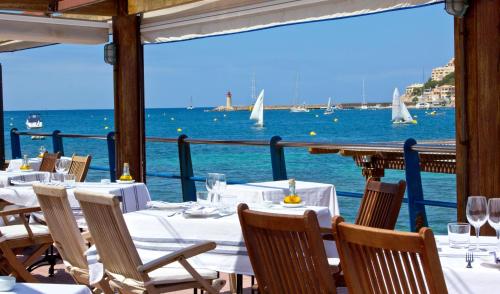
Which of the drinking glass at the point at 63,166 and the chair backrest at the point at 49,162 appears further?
the chair backrest at the point at 49,162

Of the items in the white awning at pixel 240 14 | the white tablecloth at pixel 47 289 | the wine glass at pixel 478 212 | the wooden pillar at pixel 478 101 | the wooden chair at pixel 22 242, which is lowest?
the wooden chair at pixel 22 242

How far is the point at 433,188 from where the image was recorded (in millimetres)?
Result: 37344

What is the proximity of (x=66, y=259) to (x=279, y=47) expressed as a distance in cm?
5530

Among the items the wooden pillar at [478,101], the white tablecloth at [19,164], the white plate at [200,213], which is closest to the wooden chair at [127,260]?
the white plate at [200,213]

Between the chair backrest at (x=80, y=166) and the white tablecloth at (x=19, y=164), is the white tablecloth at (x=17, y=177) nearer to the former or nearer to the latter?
the chair backrest at (x=80, y=166)

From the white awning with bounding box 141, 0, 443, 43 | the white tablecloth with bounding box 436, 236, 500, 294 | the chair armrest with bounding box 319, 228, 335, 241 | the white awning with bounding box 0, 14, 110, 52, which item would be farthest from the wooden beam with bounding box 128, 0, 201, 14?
the white tablecloth with bounding box 436, 236, 500, 294

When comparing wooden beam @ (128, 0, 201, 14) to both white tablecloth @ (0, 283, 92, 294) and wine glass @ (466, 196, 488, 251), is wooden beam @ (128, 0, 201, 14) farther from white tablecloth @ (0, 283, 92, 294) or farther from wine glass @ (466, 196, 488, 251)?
white tablecloth @ (0, 283, 92, 294)

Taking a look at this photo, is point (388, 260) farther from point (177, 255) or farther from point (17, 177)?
point (17, 177)

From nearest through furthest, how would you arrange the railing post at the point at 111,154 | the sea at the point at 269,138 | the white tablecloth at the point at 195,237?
1. the white tablecloth at the point at 195,237
2. the railing post at the point at 111,154
3. the sea at the point at 269,138

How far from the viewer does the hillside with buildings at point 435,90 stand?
2210 inches

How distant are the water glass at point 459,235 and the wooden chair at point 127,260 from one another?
3.93 feet

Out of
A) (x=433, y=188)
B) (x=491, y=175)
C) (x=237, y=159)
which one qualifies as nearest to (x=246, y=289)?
(x=491, y=175)

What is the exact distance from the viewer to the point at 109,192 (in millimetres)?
5988

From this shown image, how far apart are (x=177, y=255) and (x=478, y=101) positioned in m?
2.13
